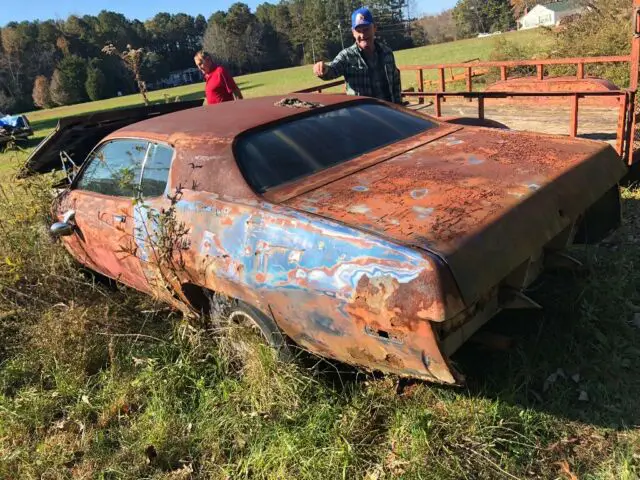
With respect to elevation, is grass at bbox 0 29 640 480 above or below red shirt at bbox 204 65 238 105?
below

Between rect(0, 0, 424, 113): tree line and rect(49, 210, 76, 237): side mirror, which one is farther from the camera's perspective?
rect(0, 0, 424, 113): tree line

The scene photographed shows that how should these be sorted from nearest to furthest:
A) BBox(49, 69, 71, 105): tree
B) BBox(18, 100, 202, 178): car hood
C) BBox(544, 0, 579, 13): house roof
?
BBox(18, 100, 202, 178): car hood < BBox(49, 69, 71, 105): tree < BBox(544, 0, 579, 13): house roof

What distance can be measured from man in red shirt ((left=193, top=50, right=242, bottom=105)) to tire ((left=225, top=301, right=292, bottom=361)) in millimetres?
3866

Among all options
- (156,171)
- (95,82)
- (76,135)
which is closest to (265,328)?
(156,171)

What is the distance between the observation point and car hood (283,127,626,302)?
2107mm

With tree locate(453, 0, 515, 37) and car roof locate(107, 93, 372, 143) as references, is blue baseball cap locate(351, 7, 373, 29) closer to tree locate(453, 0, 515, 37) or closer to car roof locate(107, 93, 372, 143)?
car roof locate(107, 93, 372, 143)

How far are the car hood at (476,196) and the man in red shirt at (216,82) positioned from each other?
360 cm

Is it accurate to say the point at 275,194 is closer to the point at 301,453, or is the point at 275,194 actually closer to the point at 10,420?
the point at 301,453

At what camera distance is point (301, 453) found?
8.02 ft

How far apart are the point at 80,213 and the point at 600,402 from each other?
353 centimetres

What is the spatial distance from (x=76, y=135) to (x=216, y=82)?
1.88 m

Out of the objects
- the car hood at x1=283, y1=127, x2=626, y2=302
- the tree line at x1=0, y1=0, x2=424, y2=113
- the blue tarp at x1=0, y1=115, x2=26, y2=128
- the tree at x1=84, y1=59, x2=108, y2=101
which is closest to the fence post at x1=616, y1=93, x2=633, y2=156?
the car hood at x1=283, y1=127, x2=626, y2=302

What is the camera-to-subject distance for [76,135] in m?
4.77

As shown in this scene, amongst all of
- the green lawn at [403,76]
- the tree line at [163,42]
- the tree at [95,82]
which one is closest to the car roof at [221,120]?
the green lawn at [403,76]
